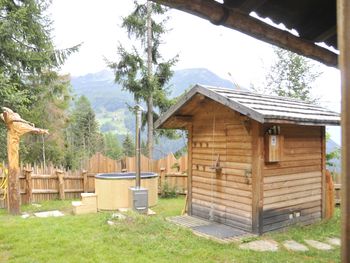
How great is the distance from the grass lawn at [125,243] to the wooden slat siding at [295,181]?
0.34 m

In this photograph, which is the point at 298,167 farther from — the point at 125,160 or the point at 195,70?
the point at 195,70

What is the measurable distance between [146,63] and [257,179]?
10.6m

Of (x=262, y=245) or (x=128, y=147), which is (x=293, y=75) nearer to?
(x=262, y=245)

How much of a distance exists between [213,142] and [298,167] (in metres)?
2.08

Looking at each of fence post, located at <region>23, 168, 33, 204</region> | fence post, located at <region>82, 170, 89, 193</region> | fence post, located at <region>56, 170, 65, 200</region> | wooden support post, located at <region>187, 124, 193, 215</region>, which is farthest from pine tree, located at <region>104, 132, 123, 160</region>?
wooden support post, located at <region>187, 124, 193, 215</region>

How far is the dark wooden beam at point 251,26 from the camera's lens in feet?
6.40

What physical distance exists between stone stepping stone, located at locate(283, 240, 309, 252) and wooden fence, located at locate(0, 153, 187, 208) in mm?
6529

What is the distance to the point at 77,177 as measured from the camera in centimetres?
1260

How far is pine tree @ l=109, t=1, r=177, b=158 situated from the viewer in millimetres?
16062

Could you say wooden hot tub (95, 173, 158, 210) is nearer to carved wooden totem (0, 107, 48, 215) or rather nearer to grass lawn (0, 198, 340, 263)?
grass lawn (0, 198, 340, 263)

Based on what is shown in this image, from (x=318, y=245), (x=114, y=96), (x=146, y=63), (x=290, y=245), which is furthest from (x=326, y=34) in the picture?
(x=114, y=96)

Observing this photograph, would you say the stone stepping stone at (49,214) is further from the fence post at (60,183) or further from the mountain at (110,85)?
the mountain at (110,85)

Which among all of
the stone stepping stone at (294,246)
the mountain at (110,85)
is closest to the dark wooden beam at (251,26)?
the stone stepping stone at (294,246)

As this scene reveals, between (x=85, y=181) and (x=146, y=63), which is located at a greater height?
(x=146, y=63)
